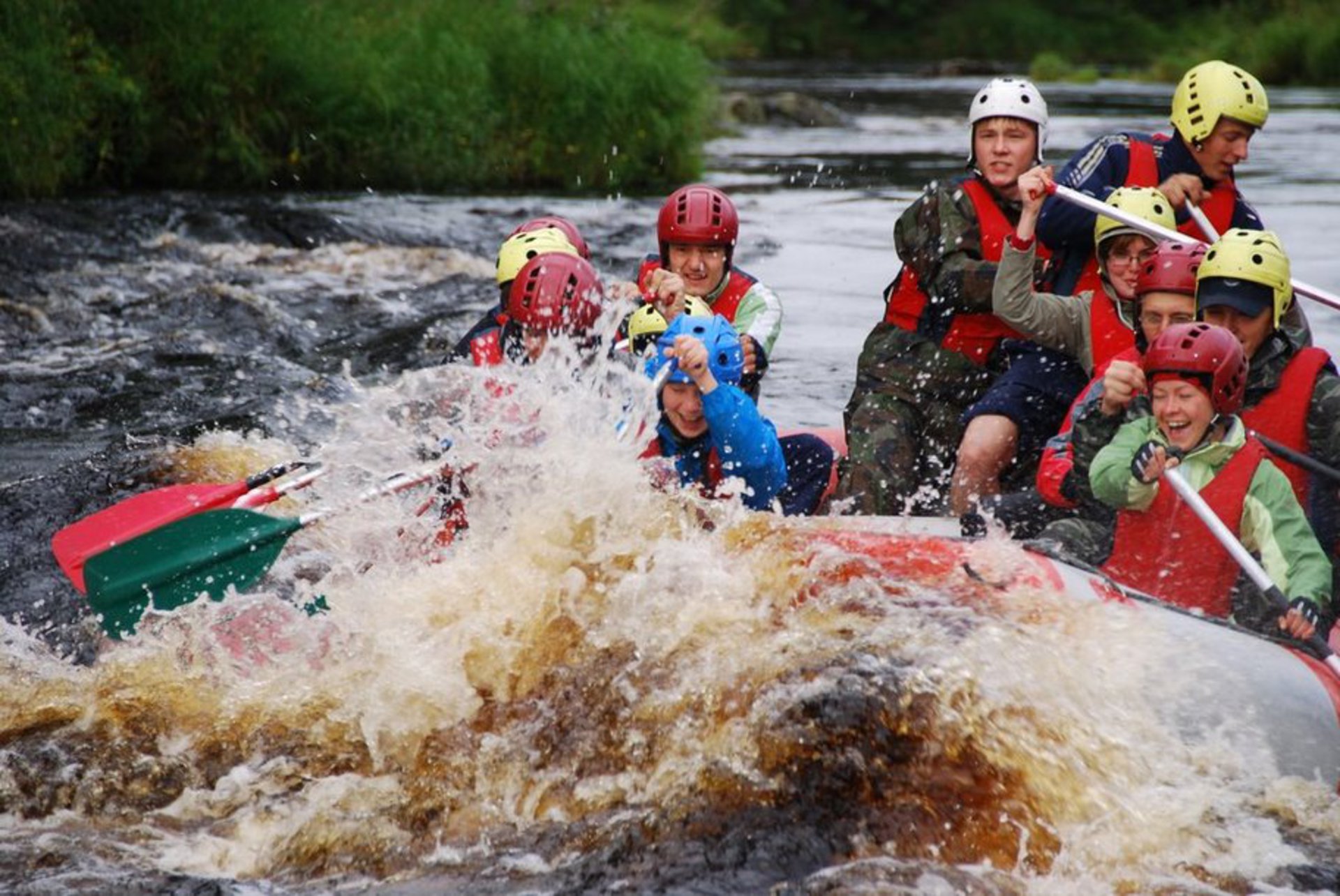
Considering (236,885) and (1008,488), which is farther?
(1008,488)

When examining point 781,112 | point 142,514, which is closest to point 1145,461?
point 142,514

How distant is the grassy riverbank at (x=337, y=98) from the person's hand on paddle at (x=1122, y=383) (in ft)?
41.4

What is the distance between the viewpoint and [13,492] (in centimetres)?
818

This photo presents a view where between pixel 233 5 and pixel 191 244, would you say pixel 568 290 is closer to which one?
pixel 191 244

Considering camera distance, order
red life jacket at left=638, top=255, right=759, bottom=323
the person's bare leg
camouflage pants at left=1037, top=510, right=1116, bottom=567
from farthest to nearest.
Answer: red life jacket at left=638, top=255, right=759, bottom=323
the person's bare leg
camouflage pants at left=1037, top=510, right=1116, bottom=567

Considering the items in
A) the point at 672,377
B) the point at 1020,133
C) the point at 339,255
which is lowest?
the point at 339,255

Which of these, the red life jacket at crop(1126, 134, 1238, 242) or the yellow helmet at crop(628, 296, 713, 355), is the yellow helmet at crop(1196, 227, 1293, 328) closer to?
the red life jacket at crop(1126, 134, 1238, 242)

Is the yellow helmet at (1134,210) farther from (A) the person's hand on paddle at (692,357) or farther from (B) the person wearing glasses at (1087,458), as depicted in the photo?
(A) the person's hand on paddle at (692,357)

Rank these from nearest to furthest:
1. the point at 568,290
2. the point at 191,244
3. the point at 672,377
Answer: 1. the point at 672,377
2. the point at 568,290
3. the point at 191,244

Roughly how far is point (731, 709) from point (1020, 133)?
2760 millimetres

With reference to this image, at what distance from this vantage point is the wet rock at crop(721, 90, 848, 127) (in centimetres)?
2966

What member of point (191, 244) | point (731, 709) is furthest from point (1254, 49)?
point (731, 709)

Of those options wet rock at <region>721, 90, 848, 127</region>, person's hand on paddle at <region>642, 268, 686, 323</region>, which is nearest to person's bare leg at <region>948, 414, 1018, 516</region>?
person's hand on paddle at <region>642, 268, 686, 323</region>

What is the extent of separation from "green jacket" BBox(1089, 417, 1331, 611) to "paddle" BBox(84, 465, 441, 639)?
2.20m
